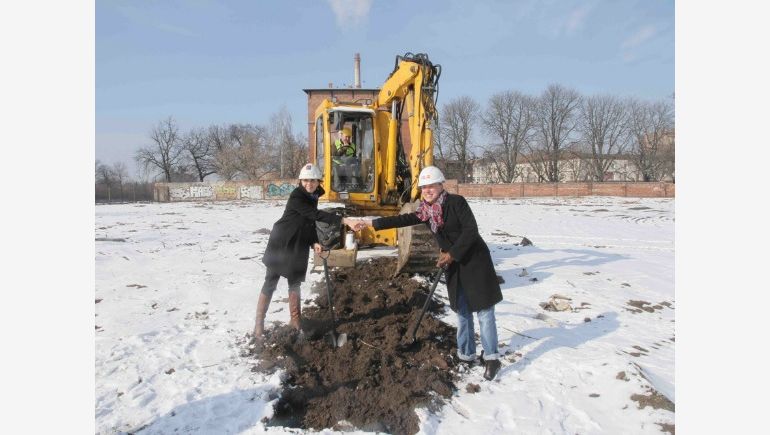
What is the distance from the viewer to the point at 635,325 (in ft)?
19.6

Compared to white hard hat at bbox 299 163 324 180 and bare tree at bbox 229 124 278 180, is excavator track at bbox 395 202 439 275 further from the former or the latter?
bare tree at bbox 229 124 278 180

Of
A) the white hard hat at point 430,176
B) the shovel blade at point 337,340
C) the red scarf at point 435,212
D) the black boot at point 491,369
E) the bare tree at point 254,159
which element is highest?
the bare tree at point 254,159

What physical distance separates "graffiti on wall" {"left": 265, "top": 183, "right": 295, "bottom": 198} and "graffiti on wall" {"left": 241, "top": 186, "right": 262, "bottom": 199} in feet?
2.63

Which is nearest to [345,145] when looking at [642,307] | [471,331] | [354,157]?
[354,157]

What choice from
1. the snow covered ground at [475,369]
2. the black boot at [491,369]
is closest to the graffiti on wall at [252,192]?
the snow covered ground at [475,369]

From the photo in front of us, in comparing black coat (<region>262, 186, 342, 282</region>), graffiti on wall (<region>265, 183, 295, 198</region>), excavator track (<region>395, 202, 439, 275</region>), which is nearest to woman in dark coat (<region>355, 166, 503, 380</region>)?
black coat (<region>262, 186, 342, 282</region>)

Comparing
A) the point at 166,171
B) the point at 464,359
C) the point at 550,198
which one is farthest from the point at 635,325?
the point at 166,171

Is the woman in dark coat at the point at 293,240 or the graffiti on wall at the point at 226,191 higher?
the graffiti on wall at the point at 226,191

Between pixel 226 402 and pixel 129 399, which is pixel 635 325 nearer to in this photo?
pixel 226 402

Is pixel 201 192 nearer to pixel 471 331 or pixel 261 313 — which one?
pixel 261 313

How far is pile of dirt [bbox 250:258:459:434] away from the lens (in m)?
3.65

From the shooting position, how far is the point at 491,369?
4250mm

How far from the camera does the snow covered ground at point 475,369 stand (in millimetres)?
3646

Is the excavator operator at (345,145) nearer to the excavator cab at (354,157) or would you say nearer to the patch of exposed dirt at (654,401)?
the excavator cab at (354,157)
